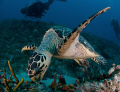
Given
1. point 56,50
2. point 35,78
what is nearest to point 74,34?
point 56,50

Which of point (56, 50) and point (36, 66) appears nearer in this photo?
point (36, 66)

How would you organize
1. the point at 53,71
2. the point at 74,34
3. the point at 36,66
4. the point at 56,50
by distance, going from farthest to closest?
the point at 53,71 < the point at 56,50 < the point at 74,34 < the point at 36,66

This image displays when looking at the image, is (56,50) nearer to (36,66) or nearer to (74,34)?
(74,34)

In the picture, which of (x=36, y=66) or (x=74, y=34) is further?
(x=74, y=34)

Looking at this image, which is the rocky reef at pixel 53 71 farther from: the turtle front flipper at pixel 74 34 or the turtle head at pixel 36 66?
the turtle front flipper at pixel 74 34

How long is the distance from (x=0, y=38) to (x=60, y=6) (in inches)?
4633

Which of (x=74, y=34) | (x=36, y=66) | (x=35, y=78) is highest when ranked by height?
(x=74, y=34)

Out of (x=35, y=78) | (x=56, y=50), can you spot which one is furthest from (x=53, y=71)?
(x=35, y=78)

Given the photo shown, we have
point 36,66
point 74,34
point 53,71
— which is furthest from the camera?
point 53,71

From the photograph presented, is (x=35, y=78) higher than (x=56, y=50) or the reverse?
the reverse

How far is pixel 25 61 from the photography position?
162 inches

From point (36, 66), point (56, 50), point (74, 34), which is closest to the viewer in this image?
point (36, 66)

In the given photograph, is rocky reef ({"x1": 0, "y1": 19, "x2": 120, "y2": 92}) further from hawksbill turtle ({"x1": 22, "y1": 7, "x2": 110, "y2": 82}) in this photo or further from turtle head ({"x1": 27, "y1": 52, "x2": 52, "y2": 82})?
hawksbill turtle ({"x1": 22, "y1": 7, "x2": 110, "y2": 82})

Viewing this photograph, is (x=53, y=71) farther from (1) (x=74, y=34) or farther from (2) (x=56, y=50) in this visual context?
(1) (x=74, y=34)
